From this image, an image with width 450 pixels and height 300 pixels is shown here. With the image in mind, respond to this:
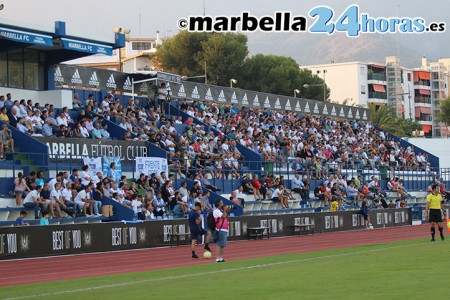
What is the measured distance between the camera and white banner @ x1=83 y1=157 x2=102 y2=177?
3284 centimetres

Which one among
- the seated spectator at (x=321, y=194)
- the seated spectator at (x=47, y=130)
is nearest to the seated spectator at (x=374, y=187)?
the seated spectator at (x=321, y=194)

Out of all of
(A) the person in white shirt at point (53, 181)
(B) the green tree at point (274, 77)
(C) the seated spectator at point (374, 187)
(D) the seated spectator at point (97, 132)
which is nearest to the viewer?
(A) the person in white shirt at point (53, 181)

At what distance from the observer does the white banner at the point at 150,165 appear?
35.7m

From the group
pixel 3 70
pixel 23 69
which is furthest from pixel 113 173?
pixel 23 69

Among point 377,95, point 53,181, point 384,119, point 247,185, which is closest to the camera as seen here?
point 53,181

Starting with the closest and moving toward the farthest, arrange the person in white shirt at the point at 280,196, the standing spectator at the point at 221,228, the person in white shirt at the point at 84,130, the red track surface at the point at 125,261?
the red track surface at the point at 125,261, the standing spectator at the point at 221,228, the person in white shirt at the point at 84,130, the person in white shirt at the point at 280,196

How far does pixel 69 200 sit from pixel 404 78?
134521 mm

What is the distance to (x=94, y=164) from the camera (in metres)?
33.1

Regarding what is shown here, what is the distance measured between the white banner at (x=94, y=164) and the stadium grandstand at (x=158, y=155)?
0.05 m

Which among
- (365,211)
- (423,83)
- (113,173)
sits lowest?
(365,211)

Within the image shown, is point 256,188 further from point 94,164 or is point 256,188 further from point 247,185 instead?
point 94,164

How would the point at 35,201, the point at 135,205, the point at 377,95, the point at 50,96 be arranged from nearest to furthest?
1. the point at 35,201
2. the point at 135,205
3. the point at 50,96
4. the point at 377,95

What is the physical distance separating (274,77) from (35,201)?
276 feet

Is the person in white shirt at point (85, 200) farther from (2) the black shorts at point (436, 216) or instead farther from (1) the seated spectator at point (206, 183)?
(2) the black shorts at point (436, 216)
